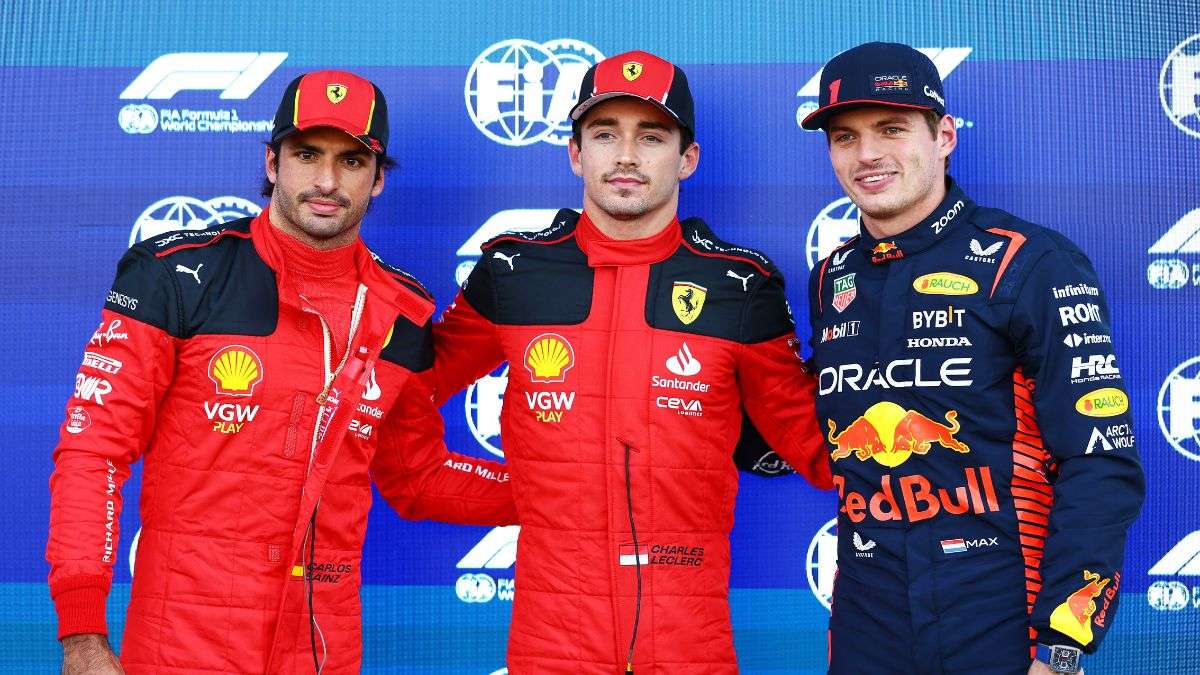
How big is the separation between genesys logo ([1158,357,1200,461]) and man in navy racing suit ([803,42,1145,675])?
1.29m

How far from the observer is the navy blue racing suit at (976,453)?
201 cm

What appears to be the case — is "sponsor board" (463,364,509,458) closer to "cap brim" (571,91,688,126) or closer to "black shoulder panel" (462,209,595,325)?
"black shoulder panel" (462,209,595,325)

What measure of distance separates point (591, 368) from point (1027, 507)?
96 centimetres

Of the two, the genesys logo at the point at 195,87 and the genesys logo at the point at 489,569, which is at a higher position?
the genesys logo at the point at 195,87

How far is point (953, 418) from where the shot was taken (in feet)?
7.21

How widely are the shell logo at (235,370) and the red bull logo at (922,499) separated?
1.30 meters

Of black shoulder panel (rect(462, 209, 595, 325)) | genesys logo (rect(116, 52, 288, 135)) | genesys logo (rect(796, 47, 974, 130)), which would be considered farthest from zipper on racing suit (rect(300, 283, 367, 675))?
genesys logo (rect(796, 47, 974, 130))

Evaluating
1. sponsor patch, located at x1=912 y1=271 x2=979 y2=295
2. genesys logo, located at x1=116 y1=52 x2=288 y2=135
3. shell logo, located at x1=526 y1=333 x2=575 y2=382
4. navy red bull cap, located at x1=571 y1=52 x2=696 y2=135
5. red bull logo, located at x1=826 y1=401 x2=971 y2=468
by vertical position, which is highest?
genesys logo, located at x1=116 y1=52 x2=288 y2=135

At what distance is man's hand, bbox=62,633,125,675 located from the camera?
219 centimetres

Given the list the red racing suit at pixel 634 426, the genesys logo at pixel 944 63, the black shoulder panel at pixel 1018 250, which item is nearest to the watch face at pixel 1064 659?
the black shoulder panel at pixel 1018 250

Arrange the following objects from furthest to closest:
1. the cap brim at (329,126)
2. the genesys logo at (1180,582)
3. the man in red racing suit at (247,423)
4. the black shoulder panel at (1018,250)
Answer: the genesys logo at (1180,582) < the cap brim at (329,126) < the man in red racing suit at (247,423) < the black shoulder panel at (1018,250)

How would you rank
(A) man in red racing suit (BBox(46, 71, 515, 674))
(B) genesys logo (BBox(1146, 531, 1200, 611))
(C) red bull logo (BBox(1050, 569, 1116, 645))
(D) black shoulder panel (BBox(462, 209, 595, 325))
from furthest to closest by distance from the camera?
(B) genesys logo (BBox(1146, 531, 1200, 611)) < (D) black shoulder panel (BBox(462, 209, 595, 325)) < (A) man in red racing suit (BBox(46, 71, 515, 674)) < (C) red bull logo (BBox(1050, 569, 1116, 645))

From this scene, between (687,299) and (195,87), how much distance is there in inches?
67.0

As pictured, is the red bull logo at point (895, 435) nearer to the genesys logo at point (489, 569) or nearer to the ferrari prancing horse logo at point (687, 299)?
the ferrari prancing horse logo at point (687, 299)
